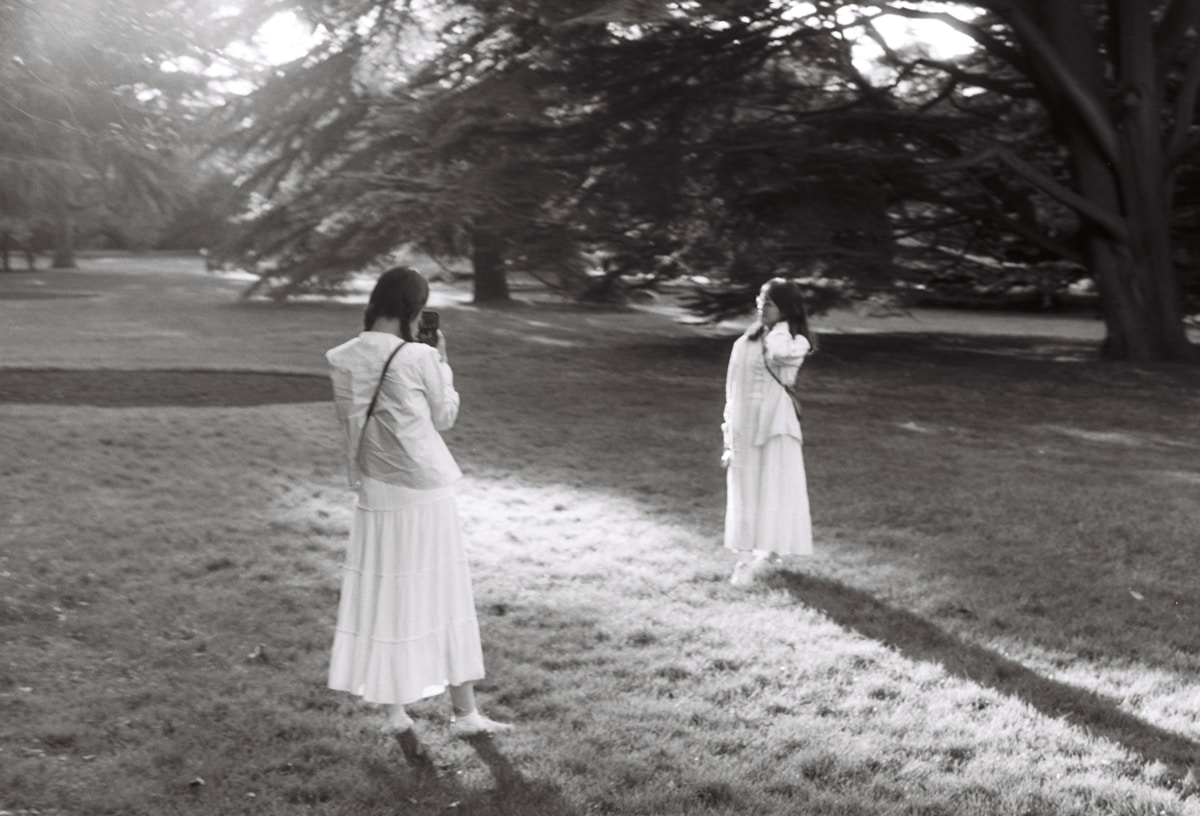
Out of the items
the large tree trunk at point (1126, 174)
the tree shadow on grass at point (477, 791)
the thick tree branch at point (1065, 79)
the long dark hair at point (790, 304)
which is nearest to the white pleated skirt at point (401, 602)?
the tree shadow on grass at point (477, 791)

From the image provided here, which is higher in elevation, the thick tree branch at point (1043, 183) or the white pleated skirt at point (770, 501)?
the thick tree branch at point (1043, 183)

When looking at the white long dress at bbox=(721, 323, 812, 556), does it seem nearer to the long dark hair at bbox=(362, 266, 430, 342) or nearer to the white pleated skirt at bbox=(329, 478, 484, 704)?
the white pleated skirt at bbox=(329, 478, 484, 704)

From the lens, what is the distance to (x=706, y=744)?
4.77 meters

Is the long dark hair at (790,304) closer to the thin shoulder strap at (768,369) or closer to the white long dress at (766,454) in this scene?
the white long dress at (766,454)

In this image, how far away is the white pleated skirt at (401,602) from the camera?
185 inches

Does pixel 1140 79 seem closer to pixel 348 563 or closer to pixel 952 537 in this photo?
pixel 952 537

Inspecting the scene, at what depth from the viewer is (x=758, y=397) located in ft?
24.4

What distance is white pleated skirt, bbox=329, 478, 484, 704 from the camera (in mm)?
4699

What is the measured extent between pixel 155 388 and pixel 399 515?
9325mm

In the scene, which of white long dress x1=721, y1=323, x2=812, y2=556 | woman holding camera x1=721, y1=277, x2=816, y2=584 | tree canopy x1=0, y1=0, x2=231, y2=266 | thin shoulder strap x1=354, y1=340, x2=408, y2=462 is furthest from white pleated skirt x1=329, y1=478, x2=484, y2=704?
tree canopy x1=0, y1=0, x2=231, y2=266

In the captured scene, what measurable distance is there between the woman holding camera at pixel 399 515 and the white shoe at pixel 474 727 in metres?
0.17

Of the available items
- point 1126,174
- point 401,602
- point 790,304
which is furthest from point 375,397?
point 1126,174

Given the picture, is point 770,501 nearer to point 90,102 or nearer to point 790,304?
point 790,304

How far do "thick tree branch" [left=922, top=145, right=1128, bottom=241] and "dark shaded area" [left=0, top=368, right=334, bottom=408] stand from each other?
8.33 meters
